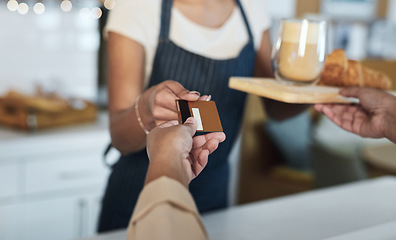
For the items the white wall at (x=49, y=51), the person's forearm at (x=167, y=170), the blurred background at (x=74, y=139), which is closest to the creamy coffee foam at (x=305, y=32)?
the person's forearm at (x=167, y=170)

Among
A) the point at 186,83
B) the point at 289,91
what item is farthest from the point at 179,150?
the point at 186,83

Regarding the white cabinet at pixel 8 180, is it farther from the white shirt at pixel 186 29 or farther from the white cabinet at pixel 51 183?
the white shirt at pixel 186 29

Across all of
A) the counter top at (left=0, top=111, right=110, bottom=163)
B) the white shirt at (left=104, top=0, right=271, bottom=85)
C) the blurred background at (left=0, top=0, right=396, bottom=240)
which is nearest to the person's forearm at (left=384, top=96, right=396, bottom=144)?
the white shirt at (left=104, top=0, right=271, bottom=85)

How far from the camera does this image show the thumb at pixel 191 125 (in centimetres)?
50

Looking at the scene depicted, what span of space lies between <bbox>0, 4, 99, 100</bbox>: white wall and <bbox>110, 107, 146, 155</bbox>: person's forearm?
152 cm

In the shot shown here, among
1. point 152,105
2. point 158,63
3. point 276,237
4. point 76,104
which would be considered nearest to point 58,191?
point 76,104

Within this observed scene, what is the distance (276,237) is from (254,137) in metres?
2.07

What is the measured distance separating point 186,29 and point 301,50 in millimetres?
335

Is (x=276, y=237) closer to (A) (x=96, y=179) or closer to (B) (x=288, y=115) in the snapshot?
(B) (x=288, y=115)

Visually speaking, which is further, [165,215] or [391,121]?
[391,121]

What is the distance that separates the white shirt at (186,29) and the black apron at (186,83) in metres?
0.02

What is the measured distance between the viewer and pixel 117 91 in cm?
91

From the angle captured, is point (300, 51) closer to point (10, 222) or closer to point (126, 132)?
point (126, 132)

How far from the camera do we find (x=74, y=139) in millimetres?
1984
